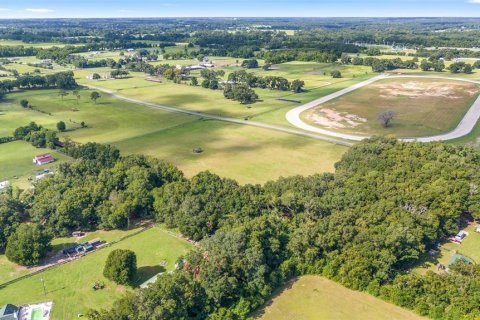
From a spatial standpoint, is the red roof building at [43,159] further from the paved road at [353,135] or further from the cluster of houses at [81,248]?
the paved road at [353,135]

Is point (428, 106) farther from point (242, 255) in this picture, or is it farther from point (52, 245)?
point (52, 245)

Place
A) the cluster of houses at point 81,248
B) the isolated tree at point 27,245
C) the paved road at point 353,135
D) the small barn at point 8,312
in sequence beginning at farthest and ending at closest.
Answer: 1. the paved road at point 353,135
2. the cluster of houses at point 81,248
3. the isolated tree at point 27,245
4. the small barn at point 8,312

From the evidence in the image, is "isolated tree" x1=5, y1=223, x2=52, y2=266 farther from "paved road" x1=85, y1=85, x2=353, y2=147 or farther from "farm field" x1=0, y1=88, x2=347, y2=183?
"paved road" x1=85, y1=85, x2=353, y2=147

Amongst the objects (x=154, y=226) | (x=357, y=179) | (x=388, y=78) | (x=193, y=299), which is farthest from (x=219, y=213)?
(x=388, y=78)

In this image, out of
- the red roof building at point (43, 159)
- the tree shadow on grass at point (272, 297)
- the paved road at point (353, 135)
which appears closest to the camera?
the tree shadow on grass at point (272, 297)

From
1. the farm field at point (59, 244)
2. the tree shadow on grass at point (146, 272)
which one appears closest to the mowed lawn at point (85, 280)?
the tree shadow on grass at point (146, 272)
